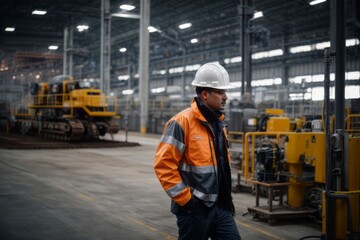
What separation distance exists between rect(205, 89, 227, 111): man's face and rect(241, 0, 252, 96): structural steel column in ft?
51.3

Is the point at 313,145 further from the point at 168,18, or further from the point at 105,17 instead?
the point at 168,18

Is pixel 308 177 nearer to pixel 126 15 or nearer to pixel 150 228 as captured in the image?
pixel 150 228

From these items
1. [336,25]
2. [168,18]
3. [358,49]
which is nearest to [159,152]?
[336,25]

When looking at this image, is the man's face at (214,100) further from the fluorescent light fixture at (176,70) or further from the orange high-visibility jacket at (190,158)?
the fluorescent light fixture at (176,70)

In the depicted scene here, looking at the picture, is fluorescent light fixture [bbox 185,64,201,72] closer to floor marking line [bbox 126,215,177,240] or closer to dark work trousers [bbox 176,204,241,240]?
floor marking line [bbox 126,215,177,240]

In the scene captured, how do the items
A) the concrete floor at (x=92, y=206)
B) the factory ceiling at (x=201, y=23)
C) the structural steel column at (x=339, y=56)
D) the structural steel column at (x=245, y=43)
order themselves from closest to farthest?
the structural steel column at (x=339, y=56)
the concrete floor at (x=92, y=206)
the factory ceiling at (x=201, y=23)
the structural steel column at (x=245, y=43)

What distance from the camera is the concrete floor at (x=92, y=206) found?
6223mm

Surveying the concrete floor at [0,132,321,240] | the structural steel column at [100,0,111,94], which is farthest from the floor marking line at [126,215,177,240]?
the structural steel column at [100,0,111,94]

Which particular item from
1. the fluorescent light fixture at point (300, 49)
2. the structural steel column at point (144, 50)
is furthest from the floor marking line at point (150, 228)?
the fluorescent light fixture at point (300, 49)

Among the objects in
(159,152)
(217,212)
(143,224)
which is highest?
(159,152)

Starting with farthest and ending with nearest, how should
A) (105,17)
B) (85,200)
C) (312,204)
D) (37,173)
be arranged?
1. (105,17)
2. (37,173)
3. (85,200)
4. (312,204)

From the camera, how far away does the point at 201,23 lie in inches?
1348

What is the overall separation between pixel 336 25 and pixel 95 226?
15.3ft

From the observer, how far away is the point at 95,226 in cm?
647
